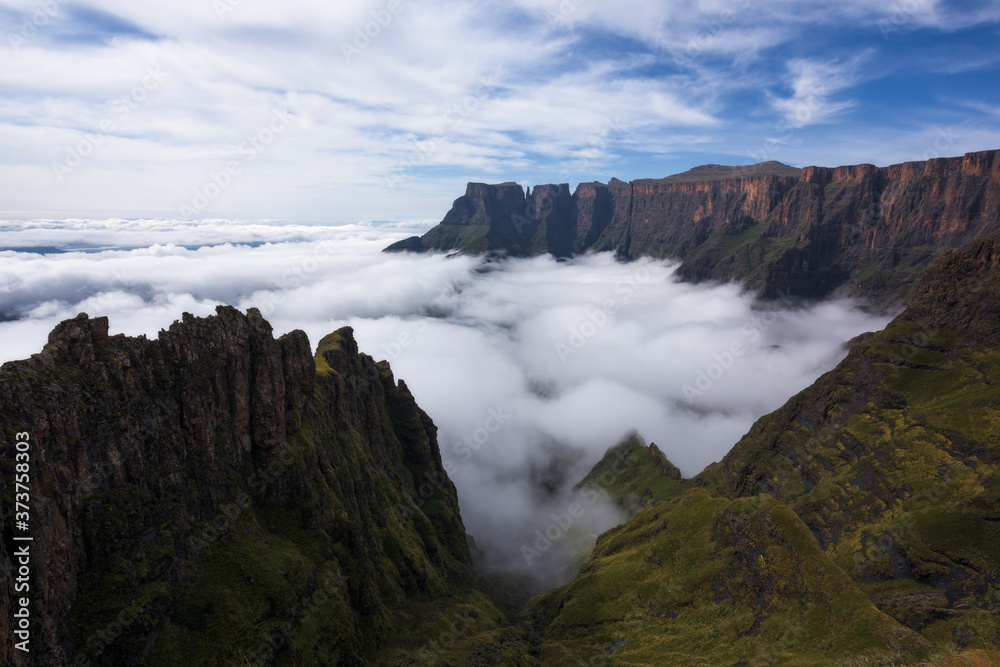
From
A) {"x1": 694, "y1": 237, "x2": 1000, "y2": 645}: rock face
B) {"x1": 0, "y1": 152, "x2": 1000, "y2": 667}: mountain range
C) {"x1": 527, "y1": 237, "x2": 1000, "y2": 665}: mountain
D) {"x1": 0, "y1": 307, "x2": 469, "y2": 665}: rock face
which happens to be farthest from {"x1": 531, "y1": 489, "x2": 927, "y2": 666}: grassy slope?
{"x1": 0, "y1": 307, "x2": 469, "y2": 665}: rock face

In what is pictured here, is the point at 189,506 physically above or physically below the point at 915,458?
above

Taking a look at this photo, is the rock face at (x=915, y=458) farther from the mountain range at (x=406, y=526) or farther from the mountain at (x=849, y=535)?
the mountain range at (x=406, y=526)

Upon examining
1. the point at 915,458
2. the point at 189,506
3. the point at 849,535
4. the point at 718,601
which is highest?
the point at 189,506

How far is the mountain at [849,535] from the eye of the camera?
74.8m

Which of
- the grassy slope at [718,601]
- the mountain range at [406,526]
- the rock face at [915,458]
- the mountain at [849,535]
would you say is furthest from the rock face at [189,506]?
the rock face at [915,458]

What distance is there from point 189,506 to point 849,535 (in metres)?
131

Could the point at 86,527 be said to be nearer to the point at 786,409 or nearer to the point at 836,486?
the point at 836,486

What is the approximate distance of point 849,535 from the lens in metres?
105

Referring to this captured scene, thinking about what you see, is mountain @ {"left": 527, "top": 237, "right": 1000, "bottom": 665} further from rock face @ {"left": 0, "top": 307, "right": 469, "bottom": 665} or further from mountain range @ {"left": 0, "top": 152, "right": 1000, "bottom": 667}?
rock face @ {"left": 0, "top": 307, "right": 469, "bottom": 665}

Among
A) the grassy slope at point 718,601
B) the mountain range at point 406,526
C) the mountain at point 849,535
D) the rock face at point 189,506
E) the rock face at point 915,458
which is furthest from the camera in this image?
the rock face at point 915,458

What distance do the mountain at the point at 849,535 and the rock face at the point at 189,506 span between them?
58.7 metres

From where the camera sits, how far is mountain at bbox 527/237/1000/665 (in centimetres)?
7481

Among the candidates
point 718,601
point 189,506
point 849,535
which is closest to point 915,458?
point 849,535

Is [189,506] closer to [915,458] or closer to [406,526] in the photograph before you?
[406,526]
